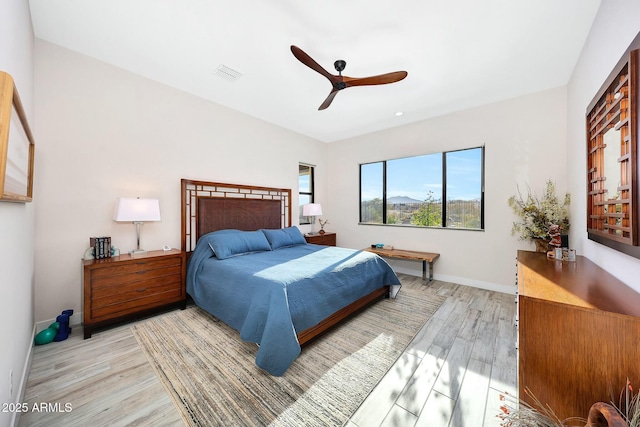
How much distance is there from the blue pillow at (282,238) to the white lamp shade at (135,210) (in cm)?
153

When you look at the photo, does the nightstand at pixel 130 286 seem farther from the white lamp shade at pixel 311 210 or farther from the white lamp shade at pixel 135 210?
the white lamp shade at pixel 311 210

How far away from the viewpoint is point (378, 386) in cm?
177

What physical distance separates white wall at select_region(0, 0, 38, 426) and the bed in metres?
1.28

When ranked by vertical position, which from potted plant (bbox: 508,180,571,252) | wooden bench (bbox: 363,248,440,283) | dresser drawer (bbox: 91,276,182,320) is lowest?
dresser drawer (bbox: 91,276,182,320)

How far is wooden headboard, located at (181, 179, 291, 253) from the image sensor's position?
11.4 feet

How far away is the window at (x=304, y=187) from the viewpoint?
5289 millimetres

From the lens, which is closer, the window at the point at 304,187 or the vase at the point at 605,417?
the vase at the point at 605,417

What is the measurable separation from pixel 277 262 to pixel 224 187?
5.66ft

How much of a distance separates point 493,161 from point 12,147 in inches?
191

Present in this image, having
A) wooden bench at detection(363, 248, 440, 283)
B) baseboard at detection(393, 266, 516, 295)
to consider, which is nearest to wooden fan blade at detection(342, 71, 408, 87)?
wooden bench at detection(363, 248, 440, 283)

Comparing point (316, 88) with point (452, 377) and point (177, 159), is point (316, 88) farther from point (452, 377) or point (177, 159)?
point (452, 377)

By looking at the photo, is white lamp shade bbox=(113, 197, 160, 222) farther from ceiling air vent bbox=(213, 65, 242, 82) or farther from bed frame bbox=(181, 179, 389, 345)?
ceiling air vent bbox=(213, 65, 242, 82)

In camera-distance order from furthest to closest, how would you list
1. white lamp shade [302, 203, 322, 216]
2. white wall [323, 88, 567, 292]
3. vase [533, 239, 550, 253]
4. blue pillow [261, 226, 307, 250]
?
white lamp shade [302, 203, 322, 216], blue pillow [261, 226, 307, 250], white wall [323, 88, 567, 292], vase [533, 239, 550, 253]

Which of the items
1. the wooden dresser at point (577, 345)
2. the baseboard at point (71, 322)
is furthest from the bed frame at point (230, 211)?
the wooden dresser at point (577, 345)
